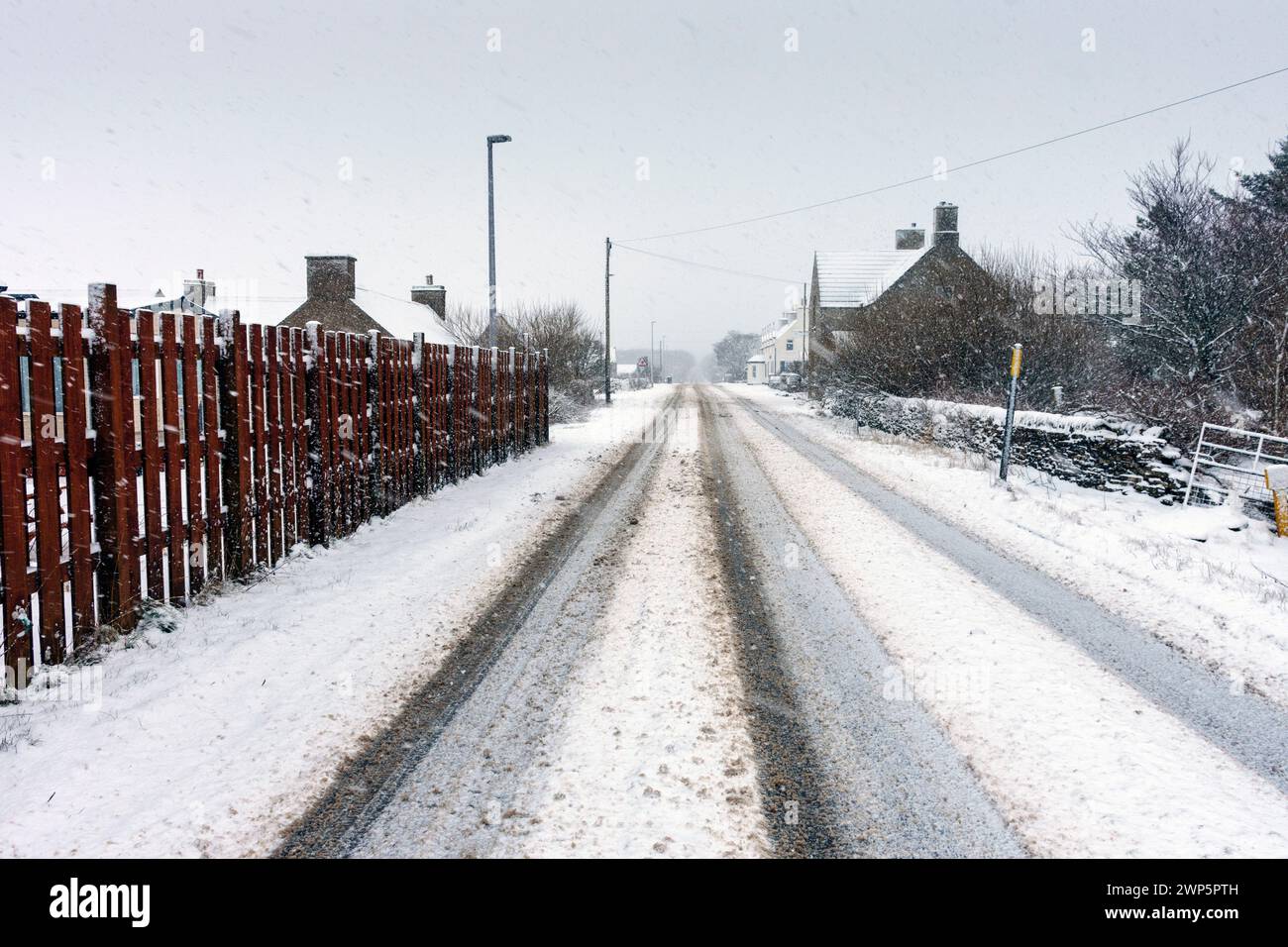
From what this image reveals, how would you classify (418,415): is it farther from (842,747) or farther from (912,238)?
(912,238)

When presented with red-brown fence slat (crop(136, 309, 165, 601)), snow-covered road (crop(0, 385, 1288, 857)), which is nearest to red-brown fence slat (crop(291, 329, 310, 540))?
snow-covered road (crop(0, 385, 1288, 857))

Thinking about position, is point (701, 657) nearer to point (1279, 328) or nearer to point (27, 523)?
point (27, 523)

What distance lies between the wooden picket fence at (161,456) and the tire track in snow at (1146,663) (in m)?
5.72

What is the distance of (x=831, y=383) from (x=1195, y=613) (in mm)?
22453

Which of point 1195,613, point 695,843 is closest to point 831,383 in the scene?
point 1195,613

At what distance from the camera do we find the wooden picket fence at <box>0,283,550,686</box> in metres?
3.58

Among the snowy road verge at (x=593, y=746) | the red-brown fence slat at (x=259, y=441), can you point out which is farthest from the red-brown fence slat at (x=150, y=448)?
the snowy road verge at (x=593, y=746)

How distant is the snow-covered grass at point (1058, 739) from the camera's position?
257 cm

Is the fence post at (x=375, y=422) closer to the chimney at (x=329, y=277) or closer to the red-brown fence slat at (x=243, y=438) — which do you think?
the red-brown fence slat at (x=243, y=438)

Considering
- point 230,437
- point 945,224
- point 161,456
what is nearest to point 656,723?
point 161,456

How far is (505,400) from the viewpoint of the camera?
13.1m

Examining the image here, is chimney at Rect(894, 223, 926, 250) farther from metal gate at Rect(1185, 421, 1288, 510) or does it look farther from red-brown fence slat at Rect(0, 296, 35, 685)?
red-brown fence slat at Rect(0, 296, 35, 685)

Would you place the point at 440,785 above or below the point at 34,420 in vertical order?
below

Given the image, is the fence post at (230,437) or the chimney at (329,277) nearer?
the fence post at (230,437)
